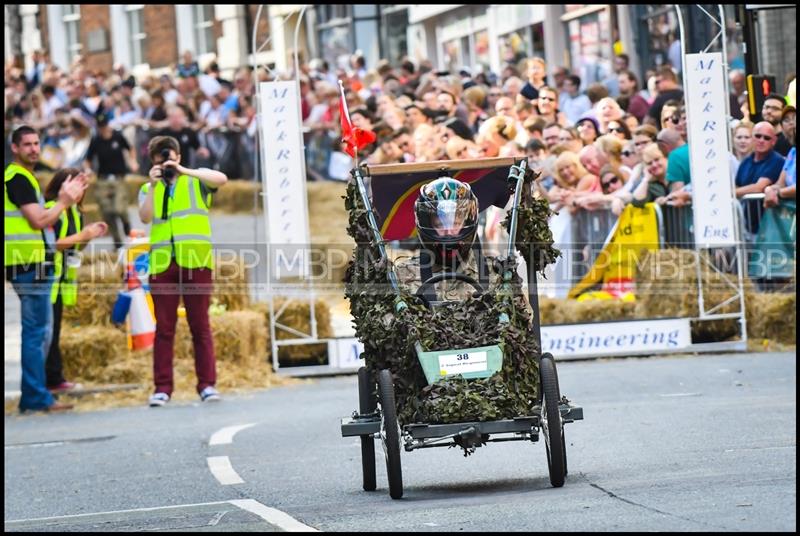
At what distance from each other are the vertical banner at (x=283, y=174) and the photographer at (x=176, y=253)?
1305 mm

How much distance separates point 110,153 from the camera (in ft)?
104

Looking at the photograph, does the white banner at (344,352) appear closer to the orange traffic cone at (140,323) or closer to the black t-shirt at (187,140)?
the orange traffic cone at (140,323)

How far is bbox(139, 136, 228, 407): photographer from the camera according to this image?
56.9 feet

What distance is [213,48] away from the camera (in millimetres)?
54562

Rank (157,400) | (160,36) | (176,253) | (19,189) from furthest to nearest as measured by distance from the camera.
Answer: (160,36) → (157,400) → (19,189) → (176,253)

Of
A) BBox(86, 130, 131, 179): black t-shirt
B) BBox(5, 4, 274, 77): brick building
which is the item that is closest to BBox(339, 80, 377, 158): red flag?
BBox(86, 130, 131, 179): black t-shirt

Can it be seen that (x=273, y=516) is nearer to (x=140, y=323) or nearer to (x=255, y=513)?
(x=255, y=513)

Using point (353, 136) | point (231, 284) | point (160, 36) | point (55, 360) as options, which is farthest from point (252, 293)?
point (160, 36)

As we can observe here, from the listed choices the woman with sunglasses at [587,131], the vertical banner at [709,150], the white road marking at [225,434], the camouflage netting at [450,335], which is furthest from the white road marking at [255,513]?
the woman with sunglasses at [587,131]

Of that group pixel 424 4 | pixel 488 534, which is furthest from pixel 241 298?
pixel 424 4

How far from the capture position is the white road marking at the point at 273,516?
361 inches

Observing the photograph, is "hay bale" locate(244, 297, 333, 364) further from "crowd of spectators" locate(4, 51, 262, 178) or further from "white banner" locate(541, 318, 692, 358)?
"crowd of spectators" locate(4, 51, 262, 178)

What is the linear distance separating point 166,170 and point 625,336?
17.1 ft

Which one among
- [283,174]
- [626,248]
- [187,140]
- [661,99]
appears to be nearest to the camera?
[283,174]
